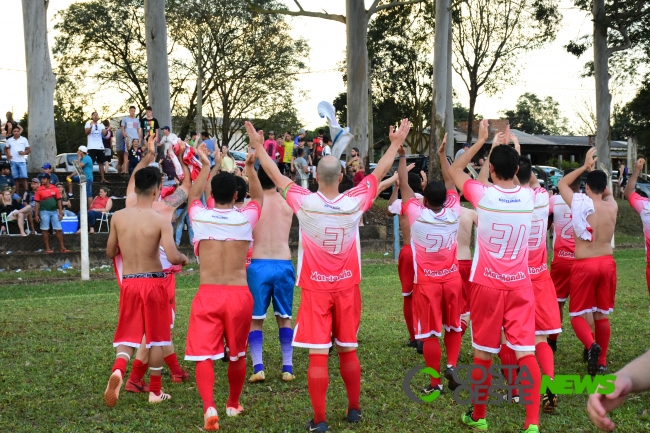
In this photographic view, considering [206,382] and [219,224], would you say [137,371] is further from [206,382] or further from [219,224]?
[219,224]

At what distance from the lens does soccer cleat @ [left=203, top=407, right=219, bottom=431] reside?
546 cm

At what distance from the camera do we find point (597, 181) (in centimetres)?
760

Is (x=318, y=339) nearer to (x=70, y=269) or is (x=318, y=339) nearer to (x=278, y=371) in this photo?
(x=278, y=371)

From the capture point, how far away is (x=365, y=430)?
5645 mm

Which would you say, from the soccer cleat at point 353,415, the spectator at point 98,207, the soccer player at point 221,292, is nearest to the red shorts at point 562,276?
the soccer cleat at point 353,415

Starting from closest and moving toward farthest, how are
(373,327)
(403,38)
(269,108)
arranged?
(373,327), (269,108), (403,38)

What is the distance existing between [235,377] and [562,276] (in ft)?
14.2

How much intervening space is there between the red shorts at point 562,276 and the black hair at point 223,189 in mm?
4261

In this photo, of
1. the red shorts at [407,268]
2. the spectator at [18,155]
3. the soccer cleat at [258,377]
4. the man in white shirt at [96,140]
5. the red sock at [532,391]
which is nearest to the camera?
the red sock at [532,391]

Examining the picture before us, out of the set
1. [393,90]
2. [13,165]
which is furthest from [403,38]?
[13,165]

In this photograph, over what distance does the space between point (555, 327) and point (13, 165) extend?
17155 millimetres

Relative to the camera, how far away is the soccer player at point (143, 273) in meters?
6.21

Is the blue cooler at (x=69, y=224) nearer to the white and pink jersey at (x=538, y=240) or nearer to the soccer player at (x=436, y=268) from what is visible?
the soccer player at (x=436, y=268)

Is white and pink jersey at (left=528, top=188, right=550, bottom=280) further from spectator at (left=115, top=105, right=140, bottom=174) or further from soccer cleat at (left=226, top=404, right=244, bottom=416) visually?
spectator at (left=115, top=105, right=140, bottom=174)
